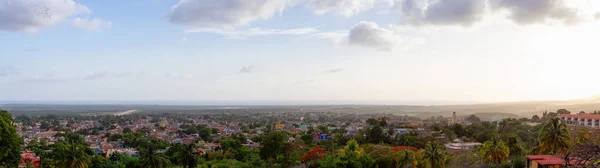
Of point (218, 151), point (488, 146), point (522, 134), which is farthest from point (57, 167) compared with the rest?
point (522, 134)

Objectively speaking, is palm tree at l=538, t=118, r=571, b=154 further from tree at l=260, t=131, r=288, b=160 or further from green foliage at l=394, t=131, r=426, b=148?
tree at l=260, t=131, r=288, b=160

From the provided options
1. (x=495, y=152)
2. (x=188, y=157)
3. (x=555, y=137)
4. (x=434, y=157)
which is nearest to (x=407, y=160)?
(x=434, y=157)

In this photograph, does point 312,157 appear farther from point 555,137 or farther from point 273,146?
point 555,137

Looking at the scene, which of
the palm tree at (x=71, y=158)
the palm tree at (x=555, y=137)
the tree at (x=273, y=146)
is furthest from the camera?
the tree at (x=273, y=146)

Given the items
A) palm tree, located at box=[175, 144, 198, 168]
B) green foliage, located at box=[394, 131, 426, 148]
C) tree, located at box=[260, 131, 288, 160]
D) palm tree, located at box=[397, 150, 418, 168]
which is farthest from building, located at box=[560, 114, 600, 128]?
palm tree, located at box=[175, 144, 198, 168]

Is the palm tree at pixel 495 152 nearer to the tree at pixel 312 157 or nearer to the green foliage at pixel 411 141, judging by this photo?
the tree at pixel 312 157

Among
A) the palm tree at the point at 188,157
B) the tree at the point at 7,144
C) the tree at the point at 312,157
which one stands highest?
the tree at the point at 7,144

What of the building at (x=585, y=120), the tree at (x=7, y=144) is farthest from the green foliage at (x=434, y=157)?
the building at (x=585, y=120)
